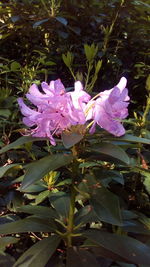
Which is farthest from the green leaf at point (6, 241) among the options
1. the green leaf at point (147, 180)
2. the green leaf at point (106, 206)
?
the green leaf at point (147, 180)

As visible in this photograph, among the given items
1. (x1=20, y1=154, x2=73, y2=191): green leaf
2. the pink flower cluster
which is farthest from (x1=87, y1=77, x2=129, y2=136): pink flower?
(x1=20, y1=154, x2=73, y2=191): green leaf

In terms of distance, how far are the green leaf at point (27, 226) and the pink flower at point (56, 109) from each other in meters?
0.29

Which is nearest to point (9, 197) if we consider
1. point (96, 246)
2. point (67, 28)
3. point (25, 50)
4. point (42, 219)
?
point (42, 219)

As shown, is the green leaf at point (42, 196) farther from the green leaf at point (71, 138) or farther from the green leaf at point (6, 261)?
the green leaf at point (71, 138)

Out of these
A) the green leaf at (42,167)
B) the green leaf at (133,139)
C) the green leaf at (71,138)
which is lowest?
the green leaf at (42,167)

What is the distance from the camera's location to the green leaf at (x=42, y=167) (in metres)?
0.88

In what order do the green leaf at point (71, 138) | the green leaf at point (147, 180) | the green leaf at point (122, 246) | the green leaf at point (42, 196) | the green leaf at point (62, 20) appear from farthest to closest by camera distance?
the green leaf at point (62, 20)
the green leaf at point (147, 180)
the green leaf at point (42, 196)
the green leaf at point (122, 246)
the green leaf at point (71, 138)

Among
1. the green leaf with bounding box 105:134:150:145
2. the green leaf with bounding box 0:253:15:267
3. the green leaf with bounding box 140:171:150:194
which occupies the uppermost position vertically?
the green leaf with bounding box 105:134:150:145

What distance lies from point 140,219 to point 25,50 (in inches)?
64.5

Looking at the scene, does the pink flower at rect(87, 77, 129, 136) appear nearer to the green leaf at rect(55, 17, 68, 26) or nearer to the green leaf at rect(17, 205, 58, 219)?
the green leaf at rect(17, 205, 58, 219)

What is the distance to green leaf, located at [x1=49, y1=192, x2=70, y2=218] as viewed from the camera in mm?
1213

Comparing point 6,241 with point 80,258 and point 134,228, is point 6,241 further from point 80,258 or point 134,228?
point 134,228

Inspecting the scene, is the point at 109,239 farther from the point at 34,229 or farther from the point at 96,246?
the point at 34,229

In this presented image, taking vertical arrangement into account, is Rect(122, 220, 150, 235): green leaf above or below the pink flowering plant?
below
